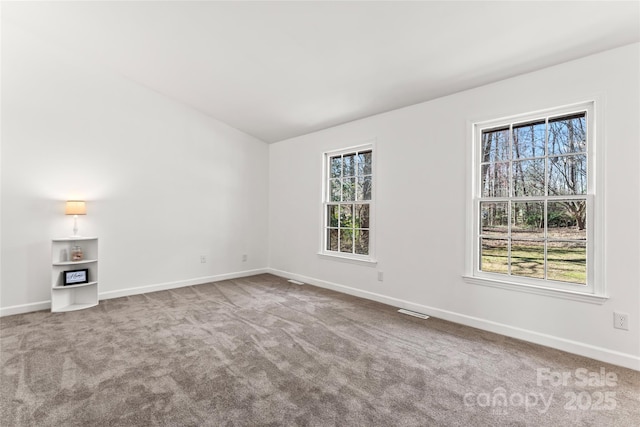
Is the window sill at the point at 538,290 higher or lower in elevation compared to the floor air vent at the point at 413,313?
higher

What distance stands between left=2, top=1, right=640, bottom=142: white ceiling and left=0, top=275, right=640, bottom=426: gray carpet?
2.52 meters

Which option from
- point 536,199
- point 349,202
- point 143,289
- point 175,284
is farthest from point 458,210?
point 143,289

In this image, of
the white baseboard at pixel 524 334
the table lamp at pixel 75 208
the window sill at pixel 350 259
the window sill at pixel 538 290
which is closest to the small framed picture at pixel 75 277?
the table lamp at pixel 75 208

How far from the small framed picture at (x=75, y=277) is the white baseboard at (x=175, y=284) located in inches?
15.3

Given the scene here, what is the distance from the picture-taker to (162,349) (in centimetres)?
263

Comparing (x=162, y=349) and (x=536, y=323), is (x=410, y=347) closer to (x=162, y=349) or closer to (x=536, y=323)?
(x=536, y=323)

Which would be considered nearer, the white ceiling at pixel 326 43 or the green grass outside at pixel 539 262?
the white ceiling at pixel 326 43

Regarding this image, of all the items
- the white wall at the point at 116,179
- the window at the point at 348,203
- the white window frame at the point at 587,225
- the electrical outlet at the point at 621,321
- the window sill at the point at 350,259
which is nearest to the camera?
the electrical outlet at the point at 621,321

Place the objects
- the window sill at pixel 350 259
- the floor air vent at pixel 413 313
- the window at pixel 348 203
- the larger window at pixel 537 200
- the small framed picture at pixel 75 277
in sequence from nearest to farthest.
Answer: the larger window at pixel 537 200
the floor air vent at pixel 413 313
the small framed picture at pixel 75 277
the window sill at pixel 350 259
the window at pixel 348 203

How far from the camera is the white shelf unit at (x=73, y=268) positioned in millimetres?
3639

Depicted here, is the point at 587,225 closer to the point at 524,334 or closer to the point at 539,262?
the point at 539,262

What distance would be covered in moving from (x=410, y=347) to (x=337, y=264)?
2.04m

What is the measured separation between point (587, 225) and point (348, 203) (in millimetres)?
2709

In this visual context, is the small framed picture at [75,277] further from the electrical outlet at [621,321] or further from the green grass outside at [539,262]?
the electrical outlet at [621,321]
